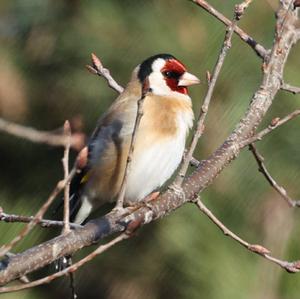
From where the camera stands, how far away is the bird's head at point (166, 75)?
2.48 metres

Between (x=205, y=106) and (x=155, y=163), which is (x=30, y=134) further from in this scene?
(x=155, y=163)

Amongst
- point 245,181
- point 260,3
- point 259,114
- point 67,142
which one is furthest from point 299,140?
point 67,142

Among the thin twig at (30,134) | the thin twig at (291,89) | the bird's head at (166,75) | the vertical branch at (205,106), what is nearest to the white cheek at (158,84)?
the bird's head at (166,75)

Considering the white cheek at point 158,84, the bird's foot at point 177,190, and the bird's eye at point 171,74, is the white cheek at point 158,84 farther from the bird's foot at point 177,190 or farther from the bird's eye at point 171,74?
the bird's foot at point 177,190

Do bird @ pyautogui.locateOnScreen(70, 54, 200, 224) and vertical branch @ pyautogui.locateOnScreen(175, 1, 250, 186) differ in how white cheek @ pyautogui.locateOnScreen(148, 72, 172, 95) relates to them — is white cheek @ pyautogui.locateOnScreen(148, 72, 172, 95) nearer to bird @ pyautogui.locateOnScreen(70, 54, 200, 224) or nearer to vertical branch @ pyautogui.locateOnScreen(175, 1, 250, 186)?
bird @ pyautogui.locateOnScreen(70, 54, 200, 224)

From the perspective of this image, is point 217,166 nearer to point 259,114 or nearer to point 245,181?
point 259,114

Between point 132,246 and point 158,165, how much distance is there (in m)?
0.90

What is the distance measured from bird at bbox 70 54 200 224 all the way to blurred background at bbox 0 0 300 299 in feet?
0.80

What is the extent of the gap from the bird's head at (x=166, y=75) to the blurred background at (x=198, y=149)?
10.7 inches

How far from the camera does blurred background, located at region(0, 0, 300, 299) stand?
2.47m

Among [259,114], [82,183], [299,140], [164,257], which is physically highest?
[259,114]

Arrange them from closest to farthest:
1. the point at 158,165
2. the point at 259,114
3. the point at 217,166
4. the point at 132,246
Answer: the point at 217,166, the point at 259,114, the point at 158,165, the point at 132,246

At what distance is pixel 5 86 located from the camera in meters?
3.81

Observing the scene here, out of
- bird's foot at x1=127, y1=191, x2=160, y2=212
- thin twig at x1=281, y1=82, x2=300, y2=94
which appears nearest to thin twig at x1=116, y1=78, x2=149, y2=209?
bird's foot at x1=127, y1=191, x2=160, y2=212
